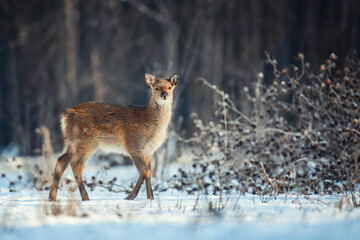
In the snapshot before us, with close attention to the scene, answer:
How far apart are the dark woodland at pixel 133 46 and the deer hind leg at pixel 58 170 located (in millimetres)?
11095

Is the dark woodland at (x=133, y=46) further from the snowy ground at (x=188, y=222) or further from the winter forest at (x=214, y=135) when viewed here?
the snowy ground at (x=188, y=222)

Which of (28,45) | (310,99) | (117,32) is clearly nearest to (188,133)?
(310,99)

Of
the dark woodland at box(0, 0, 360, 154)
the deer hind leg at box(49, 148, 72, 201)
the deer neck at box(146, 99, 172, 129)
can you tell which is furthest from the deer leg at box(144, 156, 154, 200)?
the dark woodland at box(0, 0, 360, 154)

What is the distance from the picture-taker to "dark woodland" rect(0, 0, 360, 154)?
18.7 metres

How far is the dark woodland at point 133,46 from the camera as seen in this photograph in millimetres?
18734

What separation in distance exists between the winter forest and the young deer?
13cm

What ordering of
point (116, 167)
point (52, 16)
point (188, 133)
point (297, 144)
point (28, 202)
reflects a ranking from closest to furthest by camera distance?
point (28, 202)
point (297, 144)
point (116, 167)
point (188, 133)
point (52, 16)

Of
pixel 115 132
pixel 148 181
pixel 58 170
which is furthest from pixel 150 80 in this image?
pixel 58 170

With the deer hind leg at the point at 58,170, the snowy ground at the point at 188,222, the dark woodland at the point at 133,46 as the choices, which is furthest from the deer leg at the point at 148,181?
the dark woodland at the point at 133,46

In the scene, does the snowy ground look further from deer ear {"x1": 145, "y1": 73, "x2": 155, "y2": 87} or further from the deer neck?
deer ear {"x1": 145, "y1": 73, "x2": 155, "y2": 87}

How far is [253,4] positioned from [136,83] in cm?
794

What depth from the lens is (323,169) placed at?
7.00 meters

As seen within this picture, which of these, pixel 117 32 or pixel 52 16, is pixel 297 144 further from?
pixel 117 32

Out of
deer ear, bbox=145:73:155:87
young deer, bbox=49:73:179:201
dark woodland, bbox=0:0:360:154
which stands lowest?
young deer, bbox=49:73:179:201
